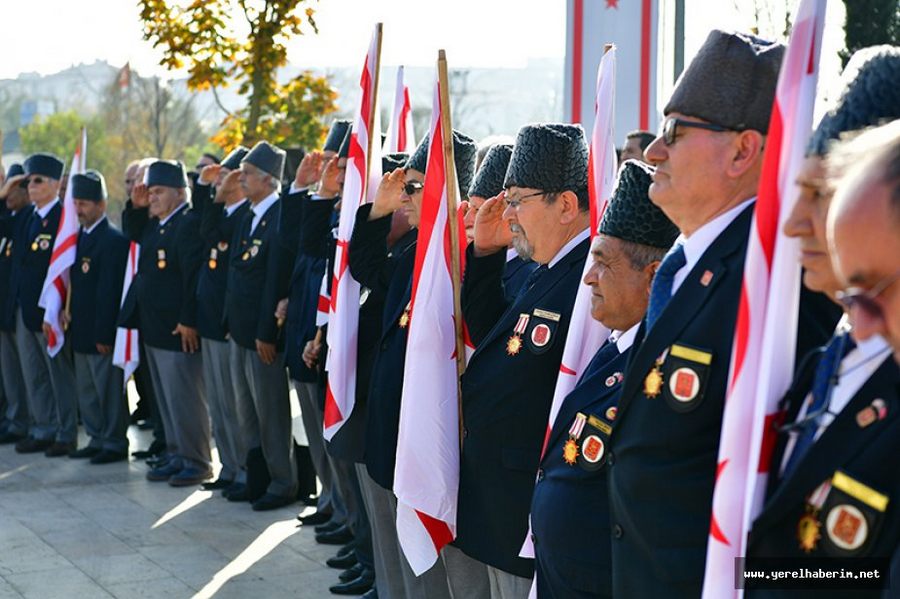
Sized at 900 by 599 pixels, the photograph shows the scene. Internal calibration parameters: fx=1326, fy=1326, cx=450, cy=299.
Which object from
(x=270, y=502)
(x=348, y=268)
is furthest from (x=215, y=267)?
(x=348, y=268)

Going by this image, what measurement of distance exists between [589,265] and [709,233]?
0.84 meters

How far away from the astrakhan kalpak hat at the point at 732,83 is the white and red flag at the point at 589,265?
84cm

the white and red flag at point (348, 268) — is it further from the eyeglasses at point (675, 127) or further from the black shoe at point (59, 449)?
the black shoe at point (59, 449)

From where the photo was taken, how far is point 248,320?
8.78m

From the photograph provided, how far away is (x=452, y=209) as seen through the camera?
4.92m

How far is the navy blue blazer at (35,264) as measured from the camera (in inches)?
456

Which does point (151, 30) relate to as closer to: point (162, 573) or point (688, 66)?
point (162, 573)

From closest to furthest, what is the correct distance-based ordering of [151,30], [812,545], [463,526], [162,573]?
[812,545], [463,526], [162,573], [151,30]

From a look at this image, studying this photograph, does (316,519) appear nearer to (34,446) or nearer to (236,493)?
(236,493)

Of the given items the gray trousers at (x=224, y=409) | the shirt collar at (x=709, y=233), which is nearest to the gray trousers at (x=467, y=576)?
the shirt collar at (x=709, y=233)

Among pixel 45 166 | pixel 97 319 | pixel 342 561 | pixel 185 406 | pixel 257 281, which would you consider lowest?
pixel 342 561

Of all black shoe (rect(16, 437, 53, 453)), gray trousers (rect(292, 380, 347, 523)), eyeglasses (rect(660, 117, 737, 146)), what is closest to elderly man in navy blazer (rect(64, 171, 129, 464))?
black shoe (rect(16, 437, 53, 453))

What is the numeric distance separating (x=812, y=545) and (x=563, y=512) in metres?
1.29

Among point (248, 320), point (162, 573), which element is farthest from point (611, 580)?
point (248, 320)
